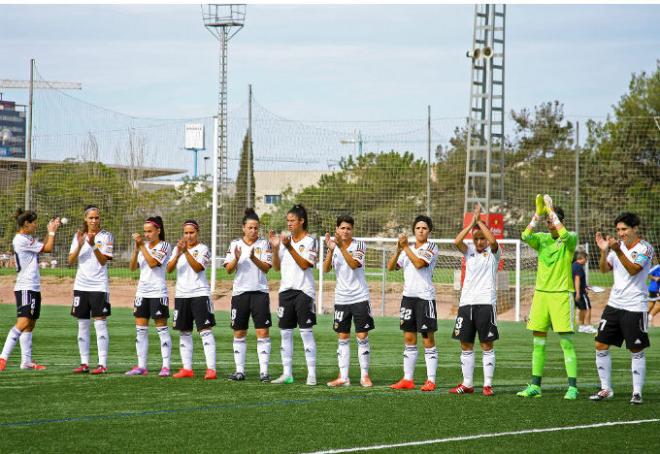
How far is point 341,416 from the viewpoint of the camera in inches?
374

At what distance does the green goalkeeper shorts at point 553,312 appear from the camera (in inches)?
428

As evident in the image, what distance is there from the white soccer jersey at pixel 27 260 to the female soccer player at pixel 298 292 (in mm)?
3476

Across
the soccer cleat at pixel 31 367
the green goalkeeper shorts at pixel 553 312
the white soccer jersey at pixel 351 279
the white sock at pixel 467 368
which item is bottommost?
the soccer cleat at pixel 31 367

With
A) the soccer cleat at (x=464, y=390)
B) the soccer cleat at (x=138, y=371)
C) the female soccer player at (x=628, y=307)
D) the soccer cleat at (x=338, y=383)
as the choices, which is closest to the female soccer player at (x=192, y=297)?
the soccer cleat at (x=138, y=371)

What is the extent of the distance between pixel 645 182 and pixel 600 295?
3.87 m

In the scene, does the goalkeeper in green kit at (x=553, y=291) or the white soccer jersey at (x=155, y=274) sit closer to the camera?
the goalkeeper in green kit at (x=553, y=291)

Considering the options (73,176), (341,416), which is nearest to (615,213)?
(73,176)

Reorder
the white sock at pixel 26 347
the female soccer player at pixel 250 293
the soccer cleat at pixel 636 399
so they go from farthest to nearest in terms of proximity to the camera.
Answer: the white sock at pixel 26 347
the female soccer player at pixel 250 293
the soccer cleat at pixel 636 399

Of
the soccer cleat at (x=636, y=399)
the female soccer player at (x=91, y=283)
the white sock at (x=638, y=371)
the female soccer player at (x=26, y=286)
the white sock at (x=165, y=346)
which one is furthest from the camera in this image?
the female soccer player at (x=26, y=286)

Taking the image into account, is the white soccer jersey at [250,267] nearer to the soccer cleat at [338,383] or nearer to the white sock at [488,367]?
the soccer cleat at [338,383]

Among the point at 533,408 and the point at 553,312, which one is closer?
the point at 533,408

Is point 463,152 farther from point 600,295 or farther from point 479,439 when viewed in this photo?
point 479,439

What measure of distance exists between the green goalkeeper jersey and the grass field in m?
1.26

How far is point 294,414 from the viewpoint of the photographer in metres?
9.59
